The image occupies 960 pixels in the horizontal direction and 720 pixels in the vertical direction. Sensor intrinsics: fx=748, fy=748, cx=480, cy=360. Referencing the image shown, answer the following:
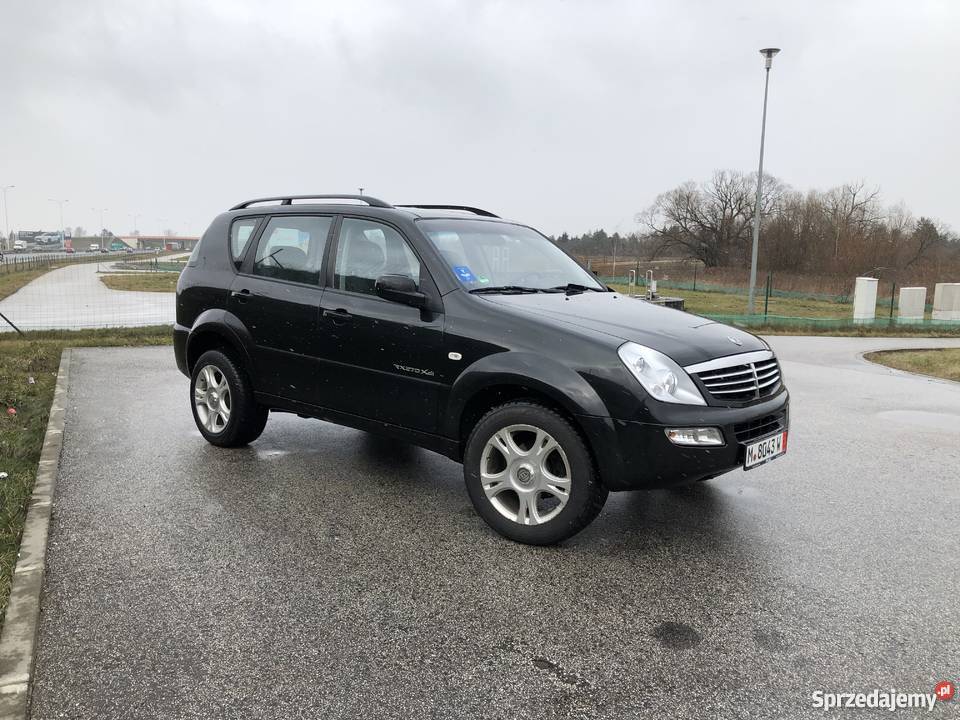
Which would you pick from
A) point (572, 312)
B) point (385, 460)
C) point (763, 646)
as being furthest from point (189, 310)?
point (763, 646)

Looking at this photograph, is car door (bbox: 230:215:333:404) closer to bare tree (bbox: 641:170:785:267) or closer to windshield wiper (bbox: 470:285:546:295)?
windshield wiper (bbox: 470:285:546:295)

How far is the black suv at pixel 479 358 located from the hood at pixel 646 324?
0.05 ft

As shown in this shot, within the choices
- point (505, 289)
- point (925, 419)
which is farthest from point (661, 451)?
point (925, 419)

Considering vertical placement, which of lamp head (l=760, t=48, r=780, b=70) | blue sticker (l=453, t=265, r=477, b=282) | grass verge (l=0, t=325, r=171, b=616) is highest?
lamp head (l=760, t=48, r=780, b=70)

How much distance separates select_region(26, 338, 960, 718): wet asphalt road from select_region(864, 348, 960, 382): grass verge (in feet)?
24.0

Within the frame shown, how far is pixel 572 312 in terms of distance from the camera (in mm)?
4215

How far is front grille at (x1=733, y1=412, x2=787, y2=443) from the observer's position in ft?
12.6

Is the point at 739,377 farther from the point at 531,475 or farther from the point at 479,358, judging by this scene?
the point at 479,358

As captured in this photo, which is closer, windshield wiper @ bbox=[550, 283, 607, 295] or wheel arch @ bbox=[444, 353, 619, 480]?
wheel arch @ bbox=[444, 353, 619, 480]

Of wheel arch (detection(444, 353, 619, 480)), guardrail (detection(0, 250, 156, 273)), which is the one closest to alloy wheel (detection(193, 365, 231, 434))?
wheel arch (detection(444, 353, 619, 480))

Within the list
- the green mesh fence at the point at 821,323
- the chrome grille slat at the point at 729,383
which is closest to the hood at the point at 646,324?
the chrome grille slat at the point at 729,383

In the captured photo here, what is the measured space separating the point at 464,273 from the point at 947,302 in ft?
84.1

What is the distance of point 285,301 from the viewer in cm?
512

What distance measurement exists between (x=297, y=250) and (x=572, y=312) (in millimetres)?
2103
